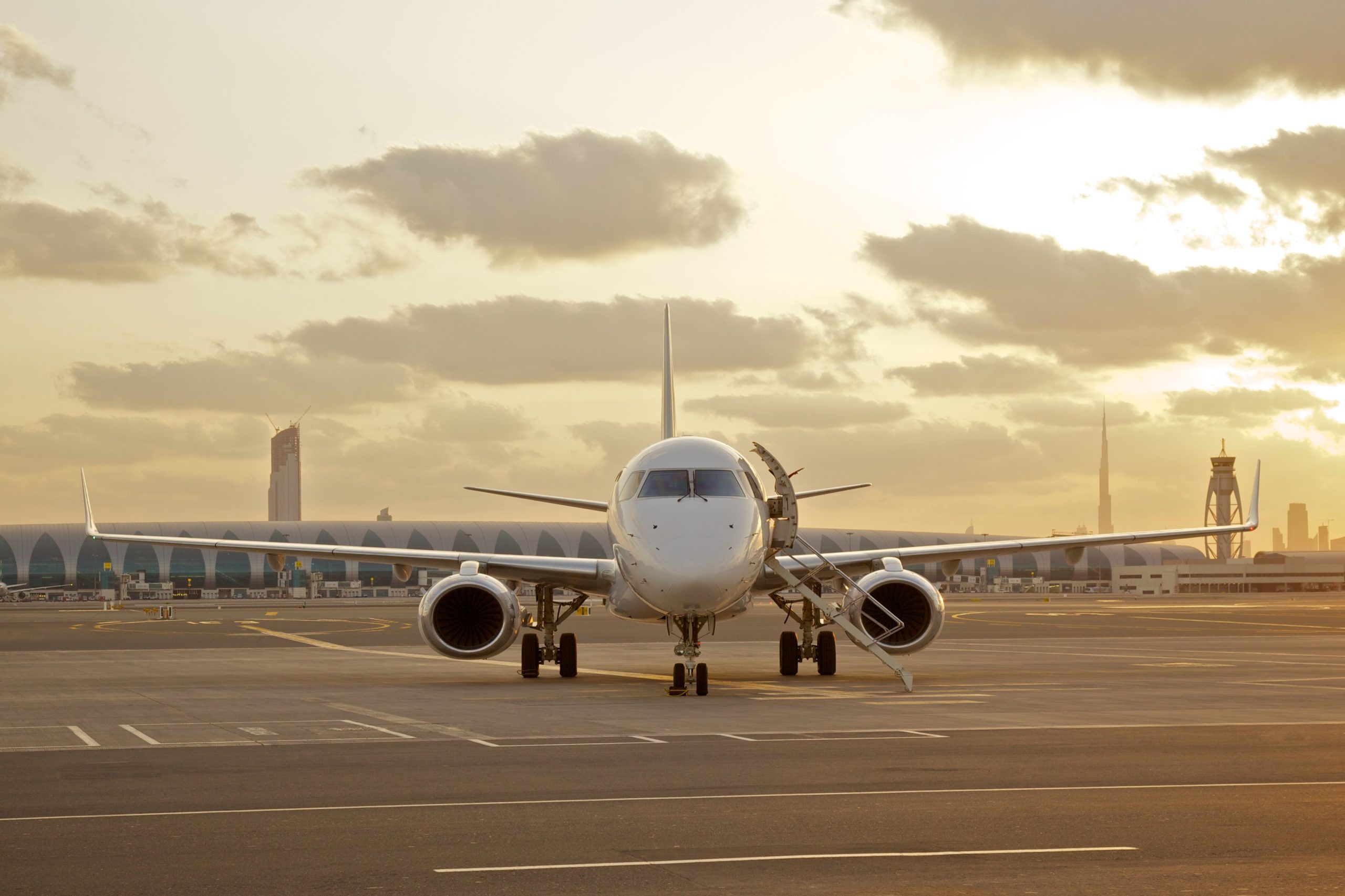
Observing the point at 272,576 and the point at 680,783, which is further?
the point at 272,576

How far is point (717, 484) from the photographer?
23.9m

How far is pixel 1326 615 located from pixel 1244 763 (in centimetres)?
6041

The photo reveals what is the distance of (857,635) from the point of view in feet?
84.8

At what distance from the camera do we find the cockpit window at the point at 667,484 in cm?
2381

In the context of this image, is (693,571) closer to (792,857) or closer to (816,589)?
(816,589)

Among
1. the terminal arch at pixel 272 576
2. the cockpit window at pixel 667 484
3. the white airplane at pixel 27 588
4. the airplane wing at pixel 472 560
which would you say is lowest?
the white airplane at pixel 27 588

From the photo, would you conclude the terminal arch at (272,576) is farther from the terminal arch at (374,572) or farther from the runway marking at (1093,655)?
the runway marking at (1093,655)

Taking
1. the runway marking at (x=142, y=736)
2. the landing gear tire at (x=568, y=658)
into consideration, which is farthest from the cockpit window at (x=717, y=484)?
the runway marking at (x=142, y=736)

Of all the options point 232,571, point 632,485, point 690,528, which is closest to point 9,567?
point 232,571

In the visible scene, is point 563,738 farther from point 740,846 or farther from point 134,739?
point 740,846

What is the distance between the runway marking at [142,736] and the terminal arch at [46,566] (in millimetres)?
152805

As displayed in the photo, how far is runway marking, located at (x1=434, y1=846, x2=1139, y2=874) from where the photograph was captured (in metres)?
9.12

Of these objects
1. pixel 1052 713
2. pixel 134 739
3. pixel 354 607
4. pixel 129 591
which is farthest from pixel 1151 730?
pixel 129 591

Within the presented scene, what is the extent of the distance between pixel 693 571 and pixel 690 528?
832 mm
